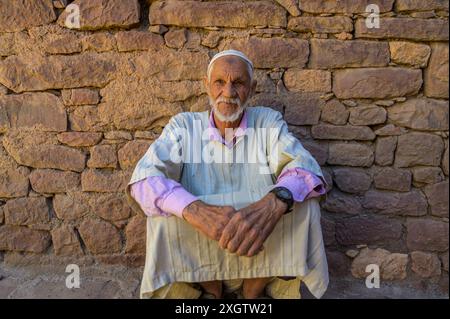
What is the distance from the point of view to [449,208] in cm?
240

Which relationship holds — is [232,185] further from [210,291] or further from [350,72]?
Result: [350,72]

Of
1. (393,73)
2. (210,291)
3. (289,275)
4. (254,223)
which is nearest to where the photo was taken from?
(254,223)

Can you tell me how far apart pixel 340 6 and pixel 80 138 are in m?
1.89

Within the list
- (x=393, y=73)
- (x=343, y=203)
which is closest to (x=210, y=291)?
(x=343, y=203)

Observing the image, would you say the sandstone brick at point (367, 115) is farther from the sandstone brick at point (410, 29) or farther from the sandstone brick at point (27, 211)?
the sandstone brick at point (27, 211)

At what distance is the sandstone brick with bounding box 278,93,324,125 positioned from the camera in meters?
2.41

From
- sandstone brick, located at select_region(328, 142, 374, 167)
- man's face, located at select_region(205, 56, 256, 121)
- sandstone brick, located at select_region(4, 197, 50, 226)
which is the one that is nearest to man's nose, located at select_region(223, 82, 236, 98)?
man's face, located at select_region(205, 56, 256, 121)

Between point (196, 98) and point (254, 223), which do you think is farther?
point (196, 98)

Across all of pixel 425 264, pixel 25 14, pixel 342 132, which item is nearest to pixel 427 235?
pixel 425 264

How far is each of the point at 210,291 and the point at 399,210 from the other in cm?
136

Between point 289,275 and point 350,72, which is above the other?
point 350,72

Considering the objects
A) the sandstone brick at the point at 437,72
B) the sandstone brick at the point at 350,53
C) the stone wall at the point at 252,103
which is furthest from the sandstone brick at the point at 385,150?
the sandstone brick at the point at 350,53

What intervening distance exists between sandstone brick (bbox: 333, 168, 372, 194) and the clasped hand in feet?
3.12

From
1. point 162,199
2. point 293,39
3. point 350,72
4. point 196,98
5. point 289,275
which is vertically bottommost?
point 289,275
